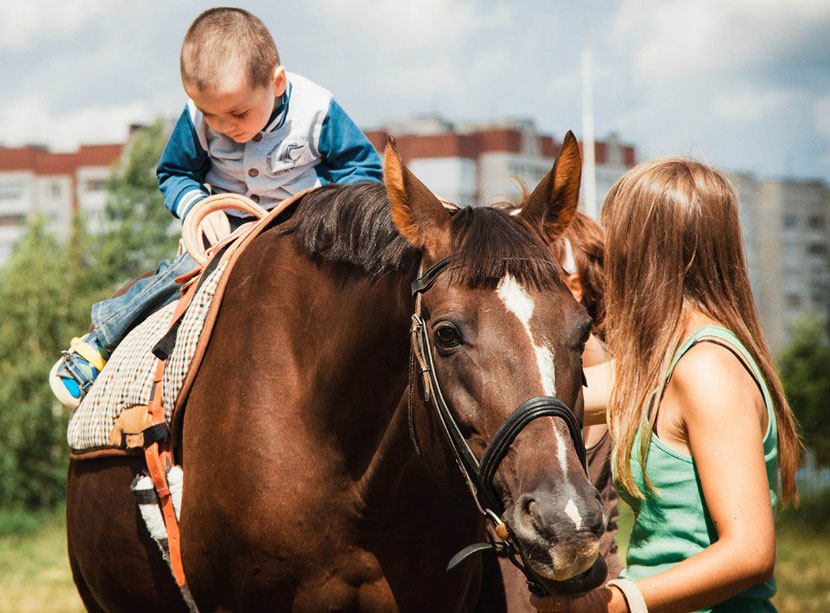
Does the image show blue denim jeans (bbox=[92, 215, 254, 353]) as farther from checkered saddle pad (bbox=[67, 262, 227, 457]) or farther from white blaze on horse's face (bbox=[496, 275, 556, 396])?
white blaze on horse's face (bbox=[496, 275, 556, 396])

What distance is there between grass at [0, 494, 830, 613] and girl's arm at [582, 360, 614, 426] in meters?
6.15

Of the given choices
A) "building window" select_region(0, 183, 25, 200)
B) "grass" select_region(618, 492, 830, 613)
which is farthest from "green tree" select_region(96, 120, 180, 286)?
"building window" select_region(0, 183, 25, 200)

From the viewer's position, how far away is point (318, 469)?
280cm

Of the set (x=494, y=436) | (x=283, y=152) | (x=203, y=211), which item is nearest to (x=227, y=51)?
(x=283, y=152)

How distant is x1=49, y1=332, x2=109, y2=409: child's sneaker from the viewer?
3994 millimetres

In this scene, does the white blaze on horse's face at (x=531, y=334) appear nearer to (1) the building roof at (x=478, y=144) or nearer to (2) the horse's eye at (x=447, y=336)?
(2) the horse's eye at (x=447, y=336)

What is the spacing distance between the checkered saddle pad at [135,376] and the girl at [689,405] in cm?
137

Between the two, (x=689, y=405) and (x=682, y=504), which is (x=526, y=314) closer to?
(x=689, y=405)

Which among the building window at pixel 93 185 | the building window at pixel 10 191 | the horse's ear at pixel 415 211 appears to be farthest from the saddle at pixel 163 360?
the building window at pixel 10 191

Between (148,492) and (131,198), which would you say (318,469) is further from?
(131,198)

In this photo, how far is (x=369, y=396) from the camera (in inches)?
109

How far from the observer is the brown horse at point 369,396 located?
2.26m

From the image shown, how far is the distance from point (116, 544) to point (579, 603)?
2036mm

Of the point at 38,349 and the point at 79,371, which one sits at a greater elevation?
the point at 79,371
